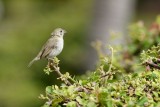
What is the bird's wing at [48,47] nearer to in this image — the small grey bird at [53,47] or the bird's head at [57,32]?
Answer: the small grey bird at [53,47]

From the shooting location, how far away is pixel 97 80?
381cm

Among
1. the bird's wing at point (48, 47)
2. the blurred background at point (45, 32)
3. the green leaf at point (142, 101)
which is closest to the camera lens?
the green leaf at point (142, 101)

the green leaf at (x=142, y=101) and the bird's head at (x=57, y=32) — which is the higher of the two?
the bird's head at (x=57, y=32)

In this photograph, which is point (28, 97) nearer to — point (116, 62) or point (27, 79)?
point (27, 79)

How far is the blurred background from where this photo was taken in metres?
13.4

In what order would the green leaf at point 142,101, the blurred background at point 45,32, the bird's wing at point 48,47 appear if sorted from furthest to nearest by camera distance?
the blurred background at point 45,32 < the bird's wing at point 48,47 < the green leaf at point 142,101

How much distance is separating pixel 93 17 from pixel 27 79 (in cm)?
271

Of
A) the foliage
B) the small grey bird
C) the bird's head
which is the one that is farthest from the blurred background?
the foliage

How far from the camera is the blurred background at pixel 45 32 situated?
13.4 metres

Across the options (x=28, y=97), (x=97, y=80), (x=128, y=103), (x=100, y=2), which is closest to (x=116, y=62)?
(x=97, y=80)

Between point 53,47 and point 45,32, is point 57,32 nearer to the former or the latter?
point 53,47

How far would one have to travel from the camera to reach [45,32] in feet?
56.4

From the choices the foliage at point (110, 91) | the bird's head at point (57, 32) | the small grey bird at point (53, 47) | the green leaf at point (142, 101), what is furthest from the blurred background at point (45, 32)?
the green leaf at point (142, 101)

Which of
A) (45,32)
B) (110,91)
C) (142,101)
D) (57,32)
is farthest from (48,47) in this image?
(45,32)
